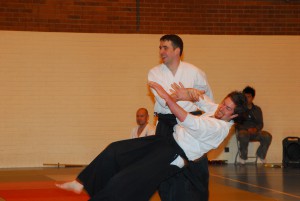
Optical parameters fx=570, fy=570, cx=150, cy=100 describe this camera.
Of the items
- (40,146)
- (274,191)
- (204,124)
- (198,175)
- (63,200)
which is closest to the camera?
(204,124)

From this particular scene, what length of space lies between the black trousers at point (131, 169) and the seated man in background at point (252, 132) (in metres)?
6.76

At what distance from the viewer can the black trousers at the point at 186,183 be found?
527 cm

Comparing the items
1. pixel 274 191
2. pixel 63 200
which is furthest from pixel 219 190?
pixel 63 200

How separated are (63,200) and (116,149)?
2.60m

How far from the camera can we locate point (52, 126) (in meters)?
11.6

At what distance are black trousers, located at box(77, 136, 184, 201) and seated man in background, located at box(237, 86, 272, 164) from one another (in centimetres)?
676

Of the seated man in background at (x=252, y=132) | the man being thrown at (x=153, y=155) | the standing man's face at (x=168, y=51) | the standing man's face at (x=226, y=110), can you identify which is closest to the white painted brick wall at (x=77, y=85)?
the seated man in background at (x=252, y=132)

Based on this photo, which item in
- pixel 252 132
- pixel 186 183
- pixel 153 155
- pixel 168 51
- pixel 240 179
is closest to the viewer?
pixel 153 155

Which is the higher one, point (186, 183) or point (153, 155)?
point (153, 155)

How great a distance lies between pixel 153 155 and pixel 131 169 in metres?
0.27

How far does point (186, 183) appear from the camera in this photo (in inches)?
209

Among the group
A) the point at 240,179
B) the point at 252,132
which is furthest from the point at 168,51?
the point at 252,132

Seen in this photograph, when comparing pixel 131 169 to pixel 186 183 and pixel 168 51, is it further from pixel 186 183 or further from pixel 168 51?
pixel 168 51

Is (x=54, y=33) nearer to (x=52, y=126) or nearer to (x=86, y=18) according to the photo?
(x=86, y=18)
